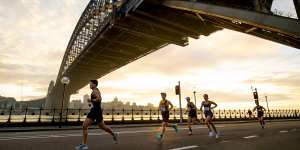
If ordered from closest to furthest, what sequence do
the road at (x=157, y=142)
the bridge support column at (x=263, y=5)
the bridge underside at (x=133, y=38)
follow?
the road at (x=157, y=142)
the bridge support column at (x=263, y=5)
the bridge underside at (x=133, y=38)

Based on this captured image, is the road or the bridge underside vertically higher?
the bridge underside

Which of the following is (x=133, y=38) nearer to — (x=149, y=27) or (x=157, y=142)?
(x=149, y=27)

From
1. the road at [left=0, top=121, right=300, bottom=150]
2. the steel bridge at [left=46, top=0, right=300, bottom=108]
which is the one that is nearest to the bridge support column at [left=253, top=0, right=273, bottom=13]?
the steel bridge at [left=46, top=0, right=300, bottom=108]


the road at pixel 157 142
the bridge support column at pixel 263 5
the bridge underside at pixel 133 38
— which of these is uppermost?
the bridge underside at pixel 133 38

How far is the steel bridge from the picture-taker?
40.7 ft

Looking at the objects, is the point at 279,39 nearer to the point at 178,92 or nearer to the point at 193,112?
the point at 193,112

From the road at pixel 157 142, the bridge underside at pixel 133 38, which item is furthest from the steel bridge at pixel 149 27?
the road at pixel 157 142

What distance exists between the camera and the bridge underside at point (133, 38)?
2477 centimetres

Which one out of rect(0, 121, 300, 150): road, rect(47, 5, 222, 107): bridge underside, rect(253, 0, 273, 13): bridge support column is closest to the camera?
rect(0, 121, 300, 150): road

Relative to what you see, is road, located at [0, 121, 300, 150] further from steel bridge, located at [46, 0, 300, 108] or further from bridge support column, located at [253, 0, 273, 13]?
bridge support column, located at [253, 0, 273, 13]

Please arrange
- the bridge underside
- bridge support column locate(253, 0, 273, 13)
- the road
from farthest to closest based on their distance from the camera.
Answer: the bridge underside, bridge support column locate(253, 0, 273, 13), the road

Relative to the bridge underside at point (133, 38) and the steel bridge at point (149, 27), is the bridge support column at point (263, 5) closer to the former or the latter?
the steel bridge at point (149, 27)

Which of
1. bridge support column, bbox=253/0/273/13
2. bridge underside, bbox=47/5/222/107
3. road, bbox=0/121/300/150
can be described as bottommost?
road, bbox=0/121/300/150

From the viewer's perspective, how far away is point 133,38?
35125 millimetres
